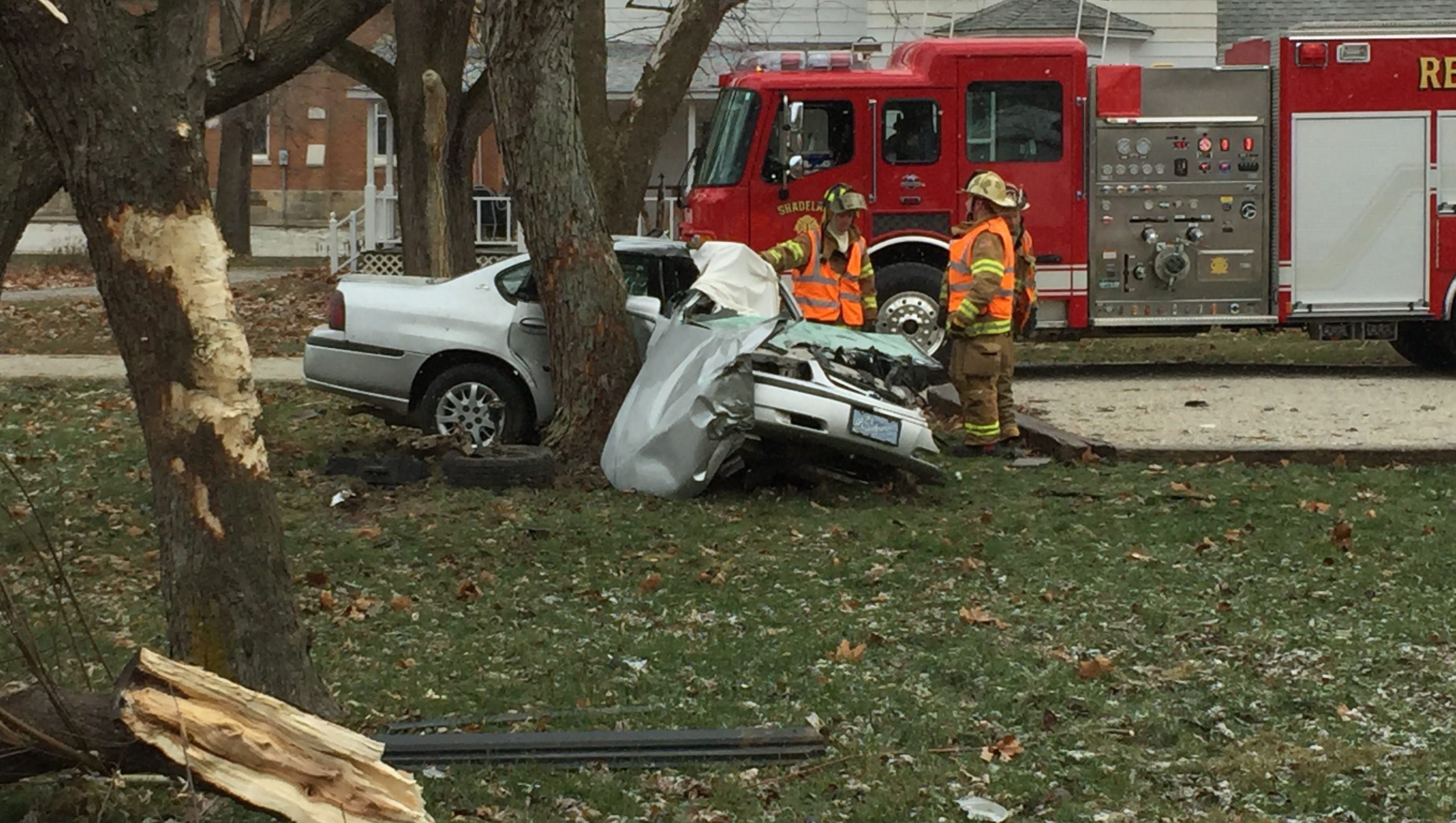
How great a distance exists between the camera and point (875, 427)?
10211mm

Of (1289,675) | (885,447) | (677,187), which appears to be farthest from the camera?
(677,187)

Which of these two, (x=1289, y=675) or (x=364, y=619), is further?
(x=364, y=619)

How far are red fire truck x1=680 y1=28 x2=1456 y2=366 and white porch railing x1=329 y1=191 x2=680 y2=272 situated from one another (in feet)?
32.3

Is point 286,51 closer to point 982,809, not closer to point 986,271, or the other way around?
point 986,271

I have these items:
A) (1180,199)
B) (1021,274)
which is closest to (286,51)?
(1021,274)

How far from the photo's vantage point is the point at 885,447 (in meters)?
10.2

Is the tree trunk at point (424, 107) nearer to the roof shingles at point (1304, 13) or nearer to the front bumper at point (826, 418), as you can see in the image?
the front bumper at point (826, 418)

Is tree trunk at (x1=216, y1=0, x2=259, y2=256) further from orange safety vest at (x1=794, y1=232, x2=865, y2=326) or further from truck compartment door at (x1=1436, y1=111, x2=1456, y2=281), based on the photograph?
orange safety vest at (x1=794, y1=232, x2=865, y2=326)

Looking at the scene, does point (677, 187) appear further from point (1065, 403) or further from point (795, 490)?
point (795, 490)

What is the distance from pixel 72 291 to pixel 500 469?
18.8m

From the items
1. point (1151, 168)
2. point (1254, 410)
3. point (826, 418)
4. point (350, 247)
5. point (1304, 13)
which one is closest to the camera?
point (826, 418)

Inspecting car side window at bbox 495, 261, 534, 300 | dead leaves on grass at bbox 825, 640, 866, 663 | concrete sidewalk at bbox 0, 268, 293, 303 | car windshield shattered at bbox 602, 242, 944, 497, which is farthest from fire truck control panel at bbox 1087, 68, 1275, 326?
concrete sidewalk at bbox 0, 268, 293, 303

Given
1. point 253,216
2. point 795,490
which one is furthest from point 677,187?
point 253,216

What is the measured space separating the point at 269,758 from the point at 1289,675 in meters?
3.77
